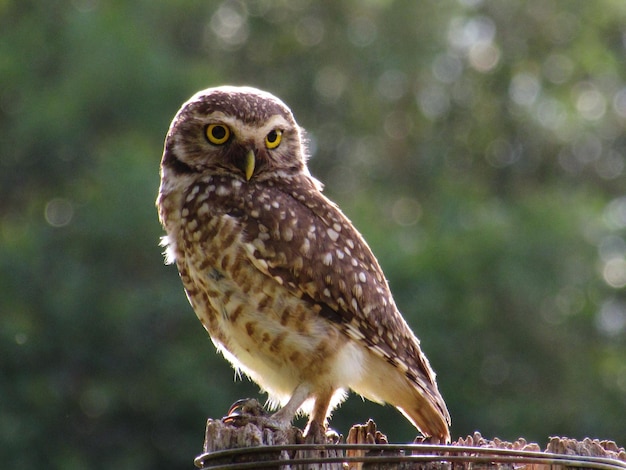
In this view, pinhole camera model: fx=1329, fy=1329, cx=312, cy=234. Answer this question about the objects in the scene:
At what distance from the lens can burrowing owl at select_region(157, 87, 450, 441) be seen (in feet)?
16.1

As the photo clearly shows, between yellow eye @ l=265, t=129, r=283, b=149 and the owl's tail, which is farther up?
yellow eye @ l=265, t=129, r=283, b=149

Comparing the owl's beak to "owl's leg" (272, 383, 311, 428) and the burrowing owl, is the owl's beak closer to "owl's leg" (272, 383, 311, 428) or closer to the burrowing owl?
the burrowing owl

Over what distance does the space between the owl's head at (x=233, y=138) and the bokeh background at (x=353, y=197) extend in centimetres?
915

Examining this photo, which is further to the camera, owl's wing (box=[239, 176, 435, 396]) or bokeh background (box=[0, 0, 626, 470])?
bokeh background (box=[0, 0, 626, 470])

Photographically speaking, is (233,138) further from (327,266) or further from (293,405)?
(293,405)

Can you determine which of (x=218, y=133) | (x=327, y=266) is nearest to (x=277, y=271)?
(x=327, y=266)

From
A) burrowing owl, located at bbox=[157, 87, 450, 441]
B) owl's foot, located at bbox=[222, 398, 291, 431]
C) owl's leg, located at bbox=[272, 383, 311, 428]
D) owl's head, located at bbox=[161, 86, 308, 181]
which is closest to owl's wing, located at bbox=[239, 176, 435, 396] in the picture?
burrowing owl, located at bbox=[157, 87, 450, 441]

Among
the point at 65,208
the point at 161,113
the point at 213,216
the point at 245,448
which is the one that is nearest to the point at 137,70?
the point at 161,113

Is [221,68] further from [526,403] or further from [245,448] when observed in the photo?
[245,448]

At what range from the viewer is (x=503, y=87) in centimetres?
2655

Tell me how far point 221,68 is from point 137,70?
4575mm

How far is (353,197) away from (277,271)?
1647 cm

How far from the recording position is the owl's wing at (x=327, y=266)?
496 cm

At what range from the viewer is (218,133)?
5.34 meters
